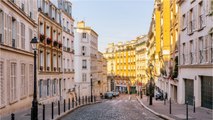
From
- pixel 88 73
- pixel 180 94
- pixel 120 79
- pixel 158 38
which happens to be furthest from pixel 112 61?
pixel 180 94

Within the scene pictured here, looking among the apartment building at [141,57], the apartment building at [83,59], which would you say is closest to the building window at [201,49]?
the apartment building at [83,59]

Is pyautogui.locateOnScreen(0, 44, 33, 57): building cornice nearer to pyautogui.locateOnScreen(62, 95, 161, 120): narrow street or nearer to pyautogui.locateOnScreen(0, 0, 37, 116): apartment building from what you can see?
pyautogui.locateOnScreen(0, 0, 37, 116): apartment building

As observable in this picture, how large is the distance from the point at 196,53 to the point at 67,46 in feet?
92.6

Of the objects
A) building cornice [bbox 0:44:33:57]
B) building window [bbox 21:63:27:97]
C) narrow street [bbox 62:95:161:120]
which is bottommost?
narrow street [bbox 62:95:161:120]

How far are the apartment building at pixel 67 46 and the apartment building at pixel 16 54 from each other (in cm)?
1699

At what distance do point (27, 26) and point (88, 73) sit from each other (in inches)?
1819

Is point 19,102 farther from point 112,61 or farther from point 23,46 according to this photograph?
point 112,61

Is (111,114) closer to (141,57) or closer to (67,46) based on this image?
(67,46)

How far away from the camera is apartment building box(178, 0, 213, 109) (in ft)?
82.6

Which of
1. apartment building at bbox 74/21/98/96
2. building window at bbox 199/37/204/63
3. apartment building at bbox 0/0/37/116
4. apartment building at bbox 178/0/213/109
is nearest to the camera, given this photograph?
apartment building at bbox 0/0/37/116

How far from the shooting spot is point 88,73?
76.4m

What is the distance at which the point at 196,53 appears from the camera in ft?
93.6

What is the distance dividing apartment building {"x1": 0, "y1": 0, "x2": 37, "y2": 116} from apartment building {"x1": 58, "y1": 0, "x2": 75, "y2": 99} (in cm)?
1699

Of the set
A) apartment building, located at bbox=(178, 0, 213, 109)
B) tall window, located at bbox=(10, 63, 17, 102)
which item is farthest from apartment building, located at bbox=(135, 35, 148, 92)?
tall window, located at bbox=(10, 63, 17, 102)
